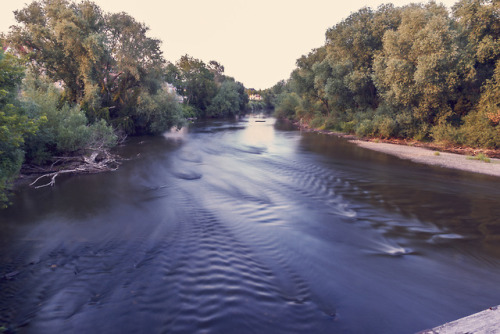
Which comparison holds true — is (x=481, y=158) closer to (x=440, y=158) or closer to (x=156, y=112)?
(x=440, y=158)

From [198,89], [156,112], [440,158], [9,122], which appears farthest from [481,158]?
[198,89]

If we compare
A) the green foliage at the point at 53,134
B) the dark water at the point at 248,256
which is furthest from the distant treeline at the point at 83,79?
the dark water at the point at 248,256

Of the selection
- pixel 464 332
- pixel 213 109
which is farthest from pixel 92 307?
pixel 213 109

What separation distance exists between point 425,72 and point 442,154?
22.6 ft

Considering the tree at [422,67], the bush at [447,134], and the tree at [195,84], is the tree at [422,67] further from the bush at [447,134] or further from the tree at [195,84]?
the tree at [195,84]

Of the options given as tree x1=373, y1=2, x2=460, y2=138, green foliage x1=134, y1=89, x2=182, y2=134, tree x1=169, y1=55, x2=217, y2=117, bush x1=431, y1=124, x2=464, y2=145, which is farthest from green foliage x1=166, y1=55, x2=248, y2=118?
bush x1=431, y1=124, x2=464, y2=145

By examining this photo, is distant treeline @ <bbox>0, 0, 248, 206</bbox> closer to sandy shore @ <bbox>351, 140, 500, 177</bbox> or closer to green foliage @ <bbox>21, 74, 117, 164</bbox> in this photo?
green foliage @ <bbox>21, 74, 117, 164</bbox>

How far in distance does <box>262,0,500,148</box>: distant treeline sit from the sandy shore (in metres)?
2.86

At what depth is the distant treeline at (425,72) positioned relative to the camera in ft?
67.5

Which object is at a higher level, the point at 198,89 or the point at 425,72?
the point at 198,89

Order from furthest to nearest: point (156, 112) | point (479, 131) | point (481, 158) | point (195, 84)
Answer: point (195, 84) < point (156, 112) < point (479, 131) < point (481, 158)

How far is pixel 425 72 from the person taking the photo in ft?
72.5

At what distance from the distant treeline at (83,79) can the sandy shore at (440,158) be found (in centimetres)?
2172

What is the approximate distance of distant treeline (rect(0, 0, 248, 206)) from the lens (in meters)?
15.0
